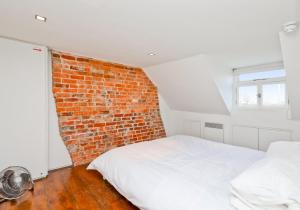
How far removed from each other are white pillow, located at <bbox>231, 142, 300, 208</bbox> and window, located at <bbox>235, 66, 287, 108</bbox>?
7.01 ft

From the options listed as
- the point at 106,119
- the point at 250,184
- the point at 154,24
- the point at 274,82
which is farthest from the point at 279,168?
the point at 106,119

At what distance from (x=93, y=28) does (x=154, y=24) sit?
68cm

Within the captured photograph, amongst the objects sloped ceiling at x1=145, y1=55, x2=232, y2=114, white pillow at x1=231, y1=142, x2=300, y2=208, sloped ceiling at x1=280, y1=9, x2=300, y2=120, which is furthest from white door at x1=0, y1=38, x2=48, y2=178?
sloped ceiling at x1=280, y1=9, x2=300, y2=120

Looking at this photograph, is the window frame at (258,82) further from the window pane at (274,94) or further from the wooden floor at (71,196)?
the wooden floor at (71,196)

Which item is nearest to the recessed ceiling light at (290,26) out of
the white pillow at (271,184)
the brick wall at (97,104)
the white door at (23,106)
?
the white pillow at (271,184)

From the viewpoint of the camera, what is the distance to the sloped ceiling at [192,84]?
2928 millimetres

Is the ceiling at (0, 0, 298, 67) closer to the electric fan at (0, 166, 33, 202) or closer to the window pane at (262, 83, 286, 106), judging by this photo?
the window pane at (262, 83, 286, 106)

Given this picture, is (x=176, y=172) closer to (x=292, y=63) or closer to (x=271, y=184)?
(x=271, y=184)

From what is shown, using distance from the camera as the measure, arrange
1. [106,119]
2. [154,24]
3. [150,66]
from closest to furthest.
Result: [154,24] < [106,119] < [150,66]

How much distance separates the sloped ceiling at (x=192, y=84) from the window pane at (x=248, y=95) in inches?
9.2

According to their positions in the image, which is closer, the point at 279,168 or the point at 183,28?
the point at 279,168

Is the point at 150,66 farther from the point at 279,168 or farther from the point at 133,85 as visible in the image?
the point at 279,168

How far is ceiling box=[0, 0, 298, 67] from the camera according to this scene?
143 centimetres

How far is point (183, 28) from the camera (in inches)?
72.6
